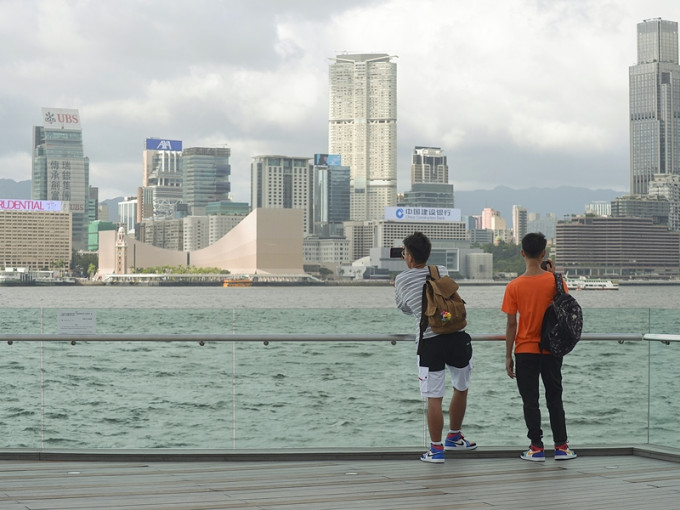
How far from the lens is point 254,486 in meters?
4.18

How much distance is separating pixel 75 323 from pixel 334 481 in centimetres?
171

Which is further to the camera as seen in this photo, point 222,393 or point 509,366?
point 222,393

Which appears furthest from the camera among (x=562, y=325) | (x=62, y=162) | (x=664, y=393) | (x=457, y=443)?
(x=62, y=162)

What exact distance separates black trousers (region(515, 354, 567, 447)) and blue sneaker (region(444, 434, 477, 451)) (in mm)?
317

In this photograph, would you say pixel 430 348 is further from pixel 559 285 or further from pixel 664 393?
pixel 664 393

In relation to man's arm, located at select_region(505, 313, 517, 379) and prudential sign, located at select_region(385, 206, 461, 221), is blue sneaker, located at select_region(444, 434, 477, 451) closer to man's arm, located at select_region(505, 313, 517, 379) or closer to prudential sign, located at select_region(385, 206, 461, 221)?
man's arm, located at select_region(505, 313, 517, 379)

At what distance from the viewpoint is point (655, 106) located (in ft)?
641

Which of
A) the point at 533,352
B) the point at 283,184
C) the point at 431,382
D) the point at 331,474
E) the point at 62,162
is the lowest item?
the point at 331,474

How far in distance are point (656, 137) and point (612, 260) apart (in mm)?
67956

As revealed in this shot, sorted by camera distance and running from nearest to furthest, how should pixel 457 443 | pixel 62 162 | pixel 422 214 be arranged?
pixel 457 443, pixel 422 214, pixel 62 162

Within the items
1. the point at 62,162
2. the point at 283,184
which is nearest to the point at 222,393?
the point at 283,184

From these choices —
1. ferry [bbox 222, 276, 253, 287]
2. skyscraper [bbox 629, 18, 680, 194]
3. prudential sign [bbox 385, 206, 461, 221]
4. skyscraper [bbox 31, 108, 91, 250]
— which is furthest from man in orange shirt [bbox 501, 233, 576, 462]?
skyscraper [bbox 31, 108, 91, 250]

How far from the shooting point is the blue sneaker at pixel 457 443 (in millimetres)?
5059

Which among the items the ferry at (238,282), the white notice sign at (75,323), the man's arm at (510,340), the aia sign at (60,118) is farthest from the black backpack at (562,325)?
the aia sign at (60,118)
